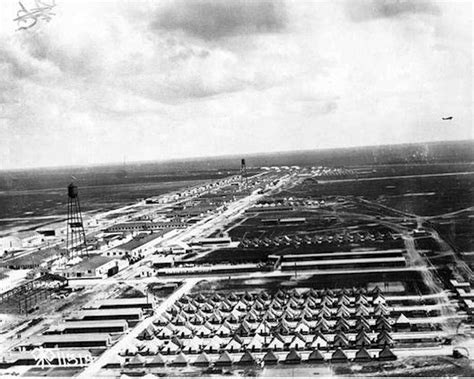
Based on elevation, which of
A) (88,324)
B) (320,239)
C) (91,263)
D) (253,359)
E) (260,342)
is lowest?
(253,359)

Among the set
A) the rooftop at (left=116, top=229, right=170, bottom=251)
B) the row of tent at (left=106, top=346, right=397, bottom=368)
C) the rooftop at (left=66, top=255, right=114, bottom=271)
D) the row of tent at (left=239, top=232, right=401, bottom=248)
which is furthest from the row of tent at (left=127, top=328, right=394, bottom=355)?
the rooftop at (left=116, top=229, right=170, bottom=251)

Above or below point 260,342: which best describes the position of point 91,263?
above

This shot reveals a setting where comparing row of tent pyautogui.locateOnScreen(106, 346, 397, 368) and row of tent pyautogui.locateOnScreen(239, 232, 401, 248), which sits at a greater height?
row of tent pyautogui.locateOnScreen(239, 232, 401, 248)

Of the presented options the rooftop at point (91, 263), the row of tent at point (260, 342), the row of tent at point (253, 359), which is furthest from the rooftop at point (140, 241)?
the row of tent at point (253, 359)

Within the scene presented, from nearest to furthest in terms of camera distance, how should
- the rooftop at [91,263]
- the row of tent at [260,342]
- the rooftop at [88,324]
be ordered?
1. the row of tent at [260,342]
2. the rooftop at [88,324]
3. the rooftop at [91,263]

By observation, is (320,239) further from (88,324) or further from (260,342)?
(88,324)

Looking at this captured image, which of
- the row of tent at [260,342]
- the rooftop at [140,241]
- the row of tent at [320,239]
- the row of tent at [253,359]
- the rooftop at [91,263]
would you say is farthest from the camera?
the rooftop at [140,241]

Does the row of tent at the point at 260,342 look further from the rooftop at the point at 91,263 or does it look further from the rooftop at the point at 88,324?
the rooftop at the point at 91,263

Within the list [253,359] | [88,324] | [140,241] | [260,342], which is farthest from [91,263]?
[253,359]

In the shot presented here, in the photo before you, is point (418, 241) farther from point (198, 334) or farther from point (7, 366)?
point (7, 366)

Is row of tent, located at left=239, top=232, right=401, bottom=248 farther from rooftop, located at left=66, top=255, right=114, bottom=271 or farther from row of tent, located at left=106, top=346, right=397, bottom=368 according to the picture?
row of tent, located at left=106, top=346, right=397, bottom=368
